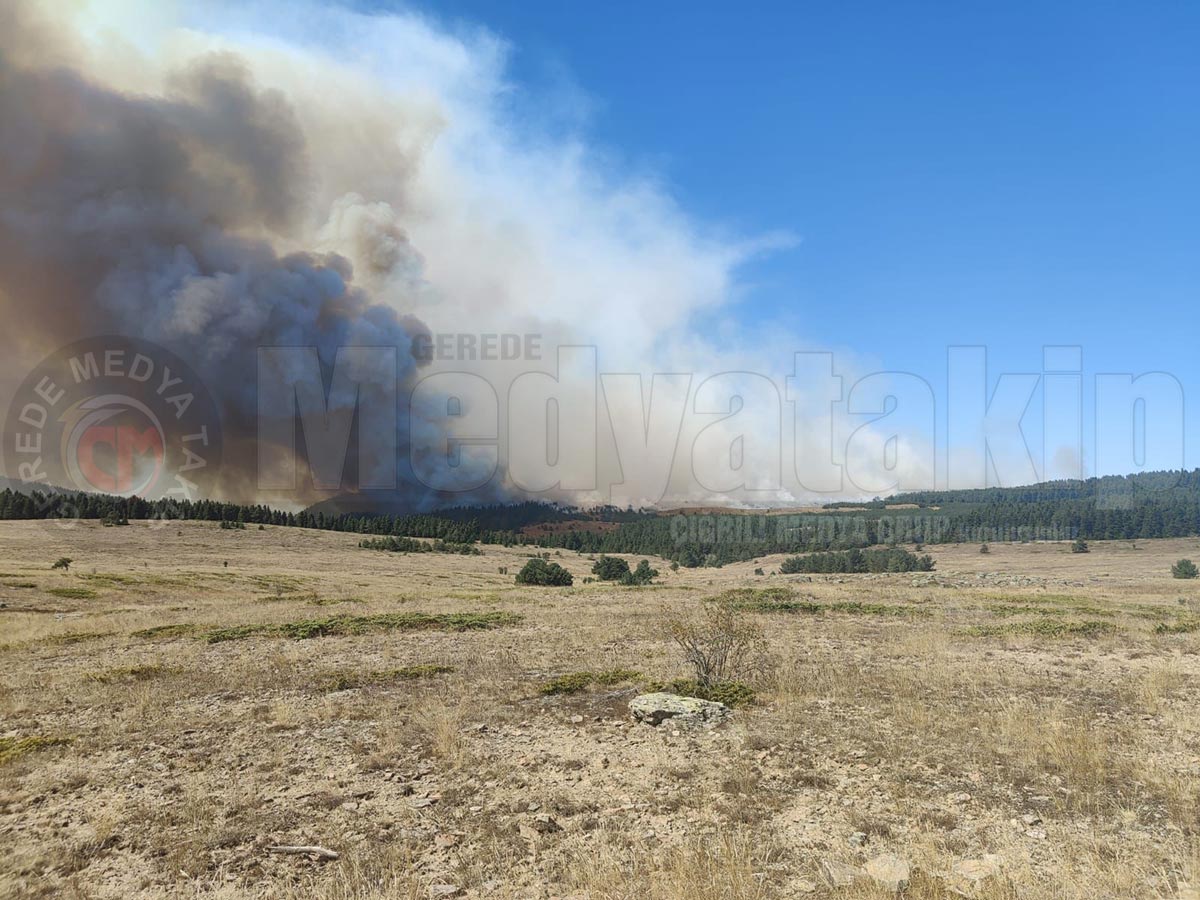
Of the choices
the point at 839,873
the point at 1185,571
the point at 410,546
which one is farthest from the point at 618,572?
the point at 839,873

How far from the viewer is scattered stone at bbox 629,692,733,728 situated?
10641 millimetres

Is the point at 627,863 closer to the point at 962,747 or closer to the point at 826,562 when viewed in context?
the point at 962,747

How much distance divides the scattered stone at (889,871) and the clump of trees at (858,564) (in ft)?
271

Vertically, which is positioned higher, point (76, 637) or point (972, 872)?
point (972, 872)

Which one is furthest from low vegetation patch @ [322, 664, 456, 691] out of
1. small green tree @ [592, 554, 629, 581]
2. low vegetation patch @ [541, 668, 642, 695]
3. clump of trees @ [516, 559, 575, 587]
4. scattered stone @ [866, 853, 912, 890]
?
small green tree @ [592, 554, 629, 581]

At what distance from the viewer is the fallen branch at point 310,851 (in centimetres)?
638

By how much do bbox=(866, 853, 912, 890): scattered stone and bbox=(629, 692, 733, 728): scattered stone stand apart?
4617 millimetres

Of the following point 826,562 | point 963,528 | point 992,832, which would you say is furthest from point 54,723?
point 963,528

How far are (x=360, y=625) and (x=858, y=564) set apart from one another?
84.0 metres

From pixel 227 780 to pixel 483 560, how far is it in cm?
8269

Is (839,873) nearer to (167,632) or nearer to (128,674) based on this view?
(128,674)

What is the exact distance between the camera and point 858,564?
297 ft

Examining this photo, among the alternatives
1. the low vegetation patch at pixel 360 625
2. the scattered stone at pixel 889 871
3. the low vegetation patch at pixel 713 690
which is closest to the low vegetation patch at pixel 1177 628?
the low vegetation patch at pixel 713 690

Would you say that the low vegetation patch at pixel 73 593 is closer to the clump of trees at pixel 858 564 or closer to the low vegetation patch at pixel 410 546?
the low vegetation patch at pixel 410 546
